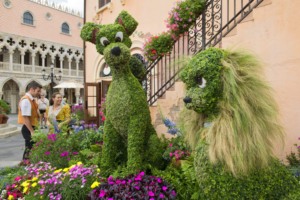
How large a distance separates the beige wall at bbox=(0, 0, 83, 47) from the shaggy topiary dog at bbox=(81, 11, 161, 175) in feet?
85.2

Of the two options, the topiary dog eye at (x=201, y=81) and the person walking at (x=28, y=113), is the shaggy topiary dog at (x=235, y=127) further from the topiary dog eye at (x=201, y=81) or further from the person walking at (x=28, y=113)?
the person walking at (x=28, y=113)

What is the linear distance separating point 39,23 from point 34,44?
2.42 metres

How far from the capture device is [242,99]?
6.07 ft

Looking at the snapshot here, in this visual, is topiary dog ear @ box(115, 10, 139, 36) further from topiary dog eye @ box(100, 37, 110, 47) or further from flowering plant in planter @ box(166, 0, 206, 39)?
flowering plant in planter @ box(166, 0, 206, 39)

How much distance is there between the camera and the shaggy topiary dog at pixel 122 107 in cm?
292

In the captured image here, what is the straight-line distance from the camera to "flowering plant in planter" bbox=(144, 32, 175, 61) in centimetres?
609

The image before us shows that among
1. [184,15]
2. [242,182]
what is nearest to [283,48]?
[242,182]

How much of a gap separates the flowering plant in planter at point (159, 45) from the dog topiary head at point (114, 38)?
284cm

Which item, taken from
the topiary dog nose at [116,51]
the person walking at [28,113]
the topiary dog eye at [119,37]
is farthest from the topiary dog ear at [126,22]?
the person walking at [28,113]

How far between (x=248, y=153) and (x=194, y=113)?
21.5 inches

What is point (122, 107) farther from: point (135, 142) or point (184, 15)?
point (184, 15)

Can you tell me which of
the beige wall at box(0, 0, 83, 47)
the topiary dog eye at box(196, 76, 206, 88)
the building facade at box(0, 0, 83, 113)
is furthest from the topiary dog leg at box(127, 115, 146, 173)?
the beige wall at box(0, 0, 83, 47)

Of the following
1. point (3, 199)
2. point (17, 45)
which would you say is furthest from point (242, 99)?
point (17, 45)

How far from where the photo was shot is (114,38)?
309 cm
